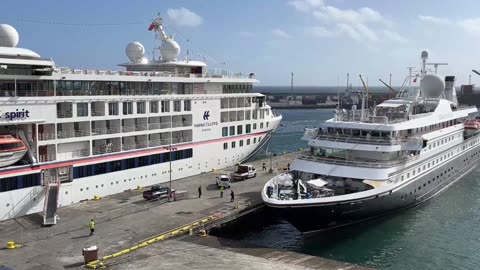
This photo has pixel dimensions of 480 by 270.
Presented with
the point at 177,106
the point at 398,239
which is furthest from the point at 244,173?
the point at 398,239

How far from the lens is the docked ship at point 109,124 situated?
36.9m

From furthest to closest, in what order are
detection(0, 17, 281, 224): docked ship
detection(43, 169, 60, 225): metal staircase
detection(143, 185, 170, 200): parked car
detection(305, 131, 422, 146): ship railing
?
detection(305, 131, 422, 146): ship railing → detection(143, 185, 170, 200): parked car → detection(0, 17, 281, 224): docked ship → detection(43, 169, 60, 225): metal staircase

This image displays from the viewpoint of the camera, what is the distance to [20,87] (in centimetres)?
3812

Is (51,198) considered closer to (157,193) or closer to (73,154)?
(73,154)

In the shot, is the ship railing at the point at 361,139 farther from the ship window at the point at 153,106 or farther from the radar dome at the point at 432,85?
the radar dome at the point at 432,85

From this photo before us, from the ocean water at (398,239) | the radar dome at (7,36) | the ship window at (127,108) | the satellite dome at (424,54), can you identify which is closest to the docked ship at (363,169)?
the ocean water at (398,239)

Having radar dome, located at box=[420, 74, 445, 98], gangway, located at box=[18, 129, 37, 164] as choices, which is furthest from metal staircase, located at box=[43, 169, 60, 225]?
radar dome, located at box=[420, 74, 445, 98]

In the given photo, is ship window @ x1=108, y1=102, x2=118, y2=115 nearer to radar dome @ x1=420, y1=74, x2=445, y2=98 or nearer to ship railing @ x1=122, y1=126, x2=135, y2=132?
ship railing @ x1=122, y1=126, x2=135, y2=132

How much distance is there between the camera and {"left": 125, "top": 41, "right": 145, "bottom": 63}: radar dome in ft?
181

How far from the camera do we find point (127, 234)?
32312mm

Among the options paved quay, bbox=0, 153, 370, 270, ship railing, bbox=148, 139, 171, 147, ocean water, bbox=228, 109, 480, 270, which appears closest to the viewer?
paved quay, bbox=0, 153, 370, 270

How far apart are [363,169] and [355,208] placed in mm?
3804

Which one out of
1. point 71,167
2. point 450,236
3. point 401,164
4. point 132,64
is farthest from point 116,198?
point 450,236

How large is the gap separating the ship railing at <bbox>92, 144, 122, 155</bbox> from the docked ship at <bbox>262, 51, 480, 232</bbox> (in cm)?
1442
